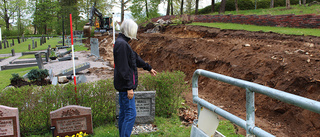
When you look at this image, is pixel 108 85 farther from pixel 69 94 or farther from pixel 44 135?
pixel 44 135

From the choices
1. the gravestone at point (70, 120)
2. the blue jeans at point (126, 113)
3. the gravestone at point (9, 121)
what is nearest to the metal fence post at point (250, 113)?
the blue jeans at point (126, 113)

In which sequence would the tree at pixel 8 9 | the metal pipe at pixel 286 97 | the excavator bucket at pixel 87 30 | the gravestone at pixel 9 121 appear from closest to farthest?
the metal pipe at pixel 286 97, the gravestone at pixel 9 121, the excavator bucket at pixel 87 30, the tree at pixel 8 9

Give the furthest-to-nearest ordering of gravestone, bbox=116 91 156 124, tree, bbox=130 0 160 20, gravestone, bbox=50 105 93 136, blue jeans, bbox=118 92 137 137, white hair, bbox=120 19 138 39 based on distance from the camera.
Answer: tree, bbox=130 0 160 20 → gravestone, bbox=116 91 156 124 → gravestone, bbox=50 105 93 136 → blue jeans, bbox=118 92 137 137 → white hair, bbox=120 19 138 39

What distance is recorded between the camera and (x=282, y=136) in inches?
199

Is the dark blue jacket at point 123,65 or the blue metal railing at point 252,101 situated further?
the dark blue jacket at point 123,65

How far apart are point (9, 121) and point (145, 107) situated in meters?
2.53

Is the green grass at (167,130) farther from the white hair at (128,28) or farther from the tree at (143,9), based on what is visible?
the tree at (143,9)

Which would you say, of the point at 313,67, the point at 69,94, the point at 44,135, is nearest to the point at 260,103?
the point at 313,67

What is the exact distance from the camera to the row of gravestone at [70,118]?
4141 millimetres

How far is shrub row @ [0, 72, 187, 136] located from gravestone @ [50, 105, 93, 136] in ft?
1.37

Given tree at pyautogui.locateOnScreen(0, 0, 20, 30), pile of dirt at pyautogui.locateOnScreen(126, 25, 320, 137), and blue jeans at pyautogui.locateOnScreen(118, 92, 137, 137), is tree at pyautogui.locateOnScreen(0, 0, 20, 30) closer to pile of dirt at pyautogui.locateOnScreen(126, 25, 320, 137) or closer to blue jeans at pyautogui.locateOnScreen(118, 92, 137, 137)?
pile of dirt at pyautogui.locateOnScreen(126, 25, 320, 137)

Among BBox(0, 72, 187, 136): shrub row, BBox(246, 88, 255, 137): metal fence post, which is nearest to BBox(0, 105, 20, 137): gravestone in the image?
BBox(0, 72, 187, 136): shrub row

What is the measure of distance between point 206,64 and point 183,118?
15.0 feet

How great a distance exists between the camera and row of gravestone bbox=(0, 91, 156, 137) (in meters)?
4.14
